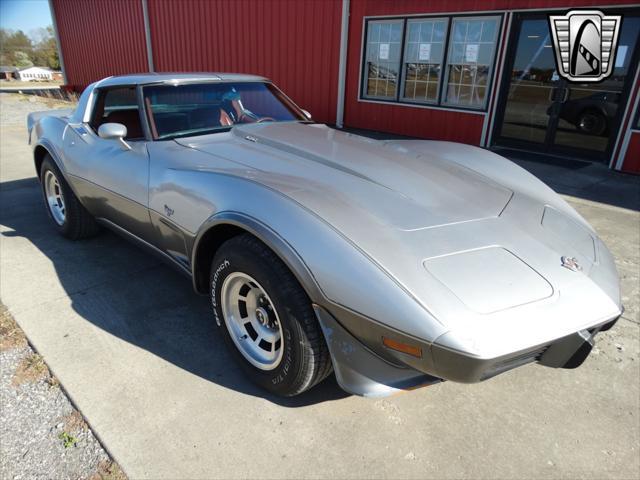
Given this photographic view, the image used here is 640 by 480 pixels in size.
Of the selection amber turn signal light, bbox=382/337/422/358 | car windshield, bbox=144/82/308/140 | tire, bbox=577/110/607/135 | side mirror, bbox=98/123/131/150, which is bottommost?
amber turn signal light, bbox=382/337/422/358

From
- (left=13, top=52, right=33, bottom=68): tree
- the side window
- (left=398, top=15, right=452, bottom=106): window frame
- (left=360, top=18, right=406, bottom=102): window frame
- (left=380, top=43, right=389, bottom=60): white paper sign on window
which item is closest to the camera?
the side window

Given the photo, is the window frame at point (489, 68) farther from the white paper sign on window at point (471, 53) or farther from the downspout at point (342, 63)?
the downspout at point (342, 63)

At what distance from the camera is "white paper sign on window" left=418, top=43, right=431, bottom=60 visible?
870 centimetres

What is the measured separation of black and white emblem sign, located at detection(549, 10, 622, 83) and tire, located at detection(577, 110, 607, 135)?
526mm

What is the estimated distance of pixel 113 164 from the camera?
3.13 metres

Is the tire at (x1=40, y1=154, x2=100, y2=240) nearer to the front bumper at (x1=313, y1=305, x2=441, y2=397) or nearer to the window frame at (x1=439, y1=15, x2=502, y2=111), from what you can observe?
the front bumper at (x1=313, y1=305, x2=441, y2=397)

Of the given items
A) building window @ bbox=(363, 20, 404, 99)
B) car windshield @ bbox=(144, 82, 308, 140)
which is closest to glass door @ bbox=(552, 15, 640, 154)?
building window @ bbox=(363, 20, 404, 99)

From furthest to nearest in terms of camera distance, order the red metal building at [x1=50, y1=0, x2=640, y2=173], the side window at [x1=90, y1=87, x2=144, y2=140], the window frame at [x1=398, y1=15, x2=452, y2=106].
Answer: the window frame at [x1=398, y1=15, x2=452, y2=106]
the red metal building at [x1=50, y1=0, x2=640, y2=173]
the side window at [x1=90, y1=87, x2=144, y2=140]

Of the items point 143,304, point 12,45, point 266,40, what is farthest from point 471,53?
point 12,45

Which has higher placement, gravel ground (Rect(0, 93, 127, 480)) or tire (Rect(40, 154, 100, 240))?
tire (Rect(40, 154, 100, 240))

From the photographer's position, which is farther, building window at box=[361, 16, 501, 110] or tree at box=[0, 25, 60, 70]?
tree at box=[0, 25, 60, 70]

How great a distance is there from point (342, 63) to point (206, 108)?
7333 mm

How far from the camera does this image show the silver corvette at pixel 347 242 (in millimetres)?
1672

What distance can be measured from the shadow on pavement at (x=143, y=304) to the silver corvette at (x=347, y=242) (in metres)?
0.17
